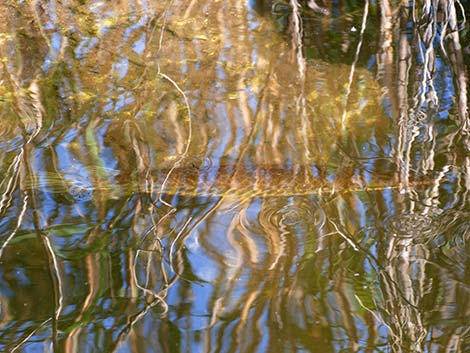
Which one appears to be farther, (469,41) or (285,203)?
(469,41)

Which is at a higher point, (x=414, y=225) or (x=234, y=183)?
(x=234, y=183)

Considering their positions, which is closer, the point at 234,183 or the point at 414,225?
the point at 414,225

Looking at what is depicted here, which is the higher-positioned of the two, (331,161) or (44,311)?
(331,161)

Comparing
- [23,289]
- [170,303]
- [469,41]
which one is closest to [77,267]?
[23,289]

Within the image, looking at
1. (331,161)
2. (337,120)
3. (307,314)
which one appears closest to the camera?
(307,314)

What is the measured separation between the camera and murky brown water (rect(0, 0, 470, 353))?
2.43 meters

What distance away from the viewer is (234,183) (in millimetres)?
3314

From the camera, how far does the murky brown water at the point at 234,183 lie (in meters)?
2.43

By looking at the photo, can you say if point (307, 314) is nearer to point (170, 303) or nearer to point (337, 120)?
point (170, 303)

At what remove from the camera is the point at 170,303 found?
99.0 inches

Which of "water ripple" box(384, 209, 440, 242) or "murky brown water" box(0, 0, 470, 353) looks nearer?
"murky brown water" box(0, 0, 470, 353)

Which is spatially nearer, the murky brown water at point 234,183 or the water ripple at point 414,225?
the murky brown water at point 234,183

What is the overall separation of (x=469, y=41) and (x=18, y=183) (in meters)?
3.01

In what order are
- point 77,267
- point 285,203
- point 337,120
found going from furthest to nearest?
1. point 337,120
2. point 285,203
3. point 77,267
